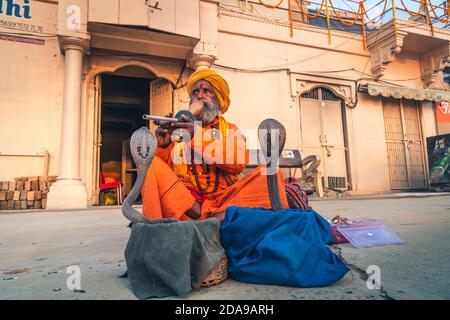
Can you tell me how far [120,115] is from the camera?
10.6 m

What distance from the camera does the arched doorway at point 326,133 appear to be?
25.5ft

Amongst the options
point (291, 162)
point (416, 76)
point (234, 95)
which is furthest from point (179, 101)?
point (416, 76)

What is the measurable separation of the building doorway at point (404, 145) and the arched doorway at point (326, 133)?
1.52 m

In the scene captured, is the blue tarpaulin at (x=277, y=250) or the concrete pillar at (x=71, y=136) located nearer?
the blue tarpaulin at (x=277, y=250)

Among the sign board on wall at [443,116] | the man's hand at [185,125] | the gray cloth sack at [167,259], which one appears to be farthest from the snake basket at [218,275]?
the sign board on wall at [443,116]

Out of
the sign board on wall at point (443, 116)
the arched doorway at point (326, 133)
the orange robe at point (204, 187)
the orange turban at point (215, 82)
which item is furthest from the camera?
the sign board on wall at point (443, 116)

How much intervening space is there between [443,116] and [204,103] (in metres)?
10.1

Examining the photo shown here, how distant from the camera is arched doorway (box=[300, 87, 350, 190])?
306 inches

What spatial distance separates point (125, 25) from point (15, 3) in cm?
212

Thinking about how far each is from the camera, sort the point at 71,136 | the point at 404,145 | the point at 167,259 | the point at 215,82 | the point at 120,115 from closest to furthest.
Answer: the point at 167,259 → the point at 215,82 → the point at 71,136 → the point at 404,145 → the point at 120,115

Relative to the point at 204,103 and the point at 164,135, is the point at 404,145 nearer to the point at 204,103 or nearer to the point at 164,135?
the point at 204,103

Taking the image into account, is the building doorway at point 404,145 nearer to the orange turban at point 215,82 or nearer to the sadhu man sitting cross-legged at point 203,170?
the orange turban at point 215,82

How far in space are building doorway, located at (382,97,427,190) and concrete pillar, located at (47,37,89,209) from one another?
7688mm

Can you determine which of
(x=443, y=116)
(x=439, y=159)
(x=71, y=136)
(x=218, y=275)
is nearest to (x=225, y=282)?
(x=218, y=275)
